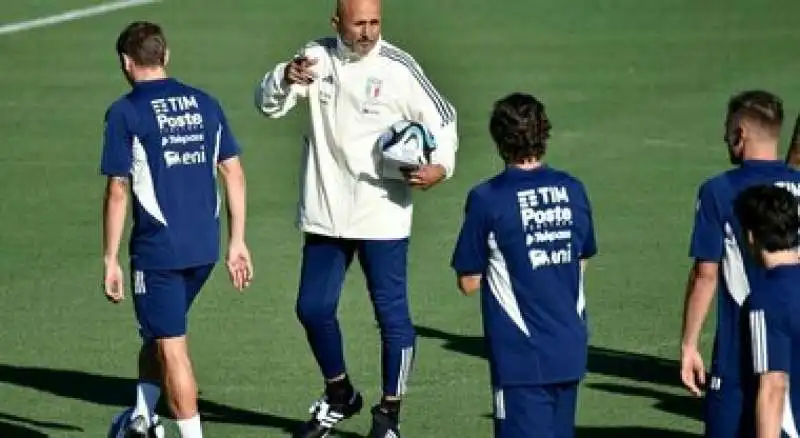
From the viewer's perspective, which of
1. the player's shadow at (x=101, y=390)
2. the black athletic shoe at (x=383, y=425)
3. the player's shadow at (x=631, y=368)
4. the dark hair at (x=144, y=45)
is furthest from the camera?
the player's shadow at (x=631, y=368)

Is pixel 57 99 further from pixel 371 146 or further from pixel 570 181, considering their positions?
pixel 570 181

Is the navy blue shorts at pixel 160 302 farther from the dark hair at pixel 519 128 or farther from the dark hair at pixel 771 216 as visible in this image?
the dark hair at pixel 771 216

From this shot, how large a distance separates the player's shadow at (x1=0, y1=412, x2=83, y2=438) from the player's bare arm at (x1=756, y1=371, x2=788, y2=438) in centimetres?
460

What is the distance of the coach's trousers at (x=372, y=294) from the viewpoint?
11227 millimetres

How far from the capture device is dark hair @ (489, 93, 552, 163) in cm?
892

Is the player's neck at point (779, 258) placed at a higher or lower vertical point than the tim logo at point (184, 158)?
lower

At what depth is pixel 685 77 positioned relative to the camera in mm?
21781

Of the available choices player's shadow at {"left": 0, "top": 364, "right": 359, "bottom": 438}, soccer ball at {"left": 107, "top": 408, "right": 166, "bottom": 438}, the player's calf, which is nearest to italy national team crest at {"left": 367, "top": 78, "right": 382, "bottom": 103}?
the player's calf

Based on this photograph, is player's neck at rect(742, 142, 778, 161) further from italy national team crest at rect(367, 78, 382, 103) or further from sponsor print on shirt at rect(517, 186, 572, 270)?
italy national team crest at rect(367, 78, 382, 103)

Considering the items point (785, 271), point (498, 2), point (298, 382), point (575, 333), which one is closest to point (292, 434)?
point (298, 382)

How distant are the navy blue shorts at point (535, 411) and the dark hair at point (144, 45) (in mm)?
2622

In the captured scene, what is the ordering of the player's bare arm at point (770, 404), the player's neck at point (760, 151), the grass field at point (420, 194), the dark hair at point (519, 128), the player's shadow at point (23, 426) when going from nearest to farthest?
the player's bare arm at point (770, 404) → the player's neck at point (760, 151) → the dark hair at point (519, 128) → the player's shadow at point (23, 426) → the grass field at point (420, 194)

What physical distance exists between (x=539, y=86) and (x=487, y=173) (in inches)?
140

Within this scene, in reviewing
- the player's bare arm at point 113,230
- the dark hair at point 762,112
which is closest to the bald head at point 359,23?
the player's bare arm at point 113,230
